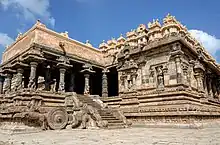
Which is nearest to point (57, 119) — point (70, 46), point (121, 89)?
point (121, 89)

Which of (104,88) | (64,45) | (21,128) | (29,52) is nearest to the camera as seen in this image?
(21,128)

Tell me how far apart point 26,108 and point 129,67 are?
27.7ft

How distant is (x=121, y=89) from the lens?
16734 mm

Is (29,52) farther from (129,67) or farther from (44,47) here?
(129,67)

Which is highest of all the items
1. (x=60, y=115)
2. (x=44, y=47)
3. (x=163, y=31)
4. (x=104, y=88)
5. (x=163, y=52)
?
(x=163, y=31)

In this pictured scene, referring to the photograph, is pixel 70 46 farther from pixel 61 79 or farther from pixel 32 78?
pixel 32 78

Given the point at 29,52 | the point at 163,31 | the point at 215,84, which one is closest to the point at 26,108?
the point at 29,52

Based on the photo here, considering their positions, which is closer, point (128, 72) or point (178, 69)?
point (178, 69)

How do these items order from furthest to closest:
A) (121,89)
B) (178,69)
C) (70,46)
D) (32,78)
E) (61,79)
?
1. (70,46)
2. (61,79)
3. (121,89)
4. (32,78)
5. (178,69)

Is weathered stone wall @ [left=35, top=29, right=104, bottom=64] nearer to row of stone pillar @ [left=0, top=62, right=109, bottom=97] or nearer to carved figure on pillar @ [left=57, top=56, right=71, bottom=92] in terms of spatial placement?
carved figure on pillar @ [left=57, top=56, right=71, bottom=92]

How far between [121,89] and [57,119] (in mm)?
7378

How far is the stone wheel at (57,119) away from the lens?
33.9ft

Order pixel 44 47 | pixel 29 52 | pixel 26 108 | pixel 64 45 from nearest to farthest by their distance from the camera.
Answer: pixel 26 108, pixel 29 52, pixel 44 47, pixel 64 45

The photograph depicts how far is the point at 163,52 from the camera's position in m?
14.4
